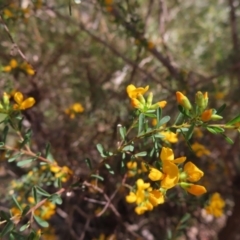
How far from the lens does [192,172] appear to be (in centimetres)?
91

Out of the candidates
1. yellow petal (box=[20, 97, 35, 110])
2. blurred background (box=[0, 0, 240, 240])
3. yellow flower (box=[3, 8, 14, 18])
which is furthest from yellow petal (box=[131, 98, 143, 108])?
yellow flower (box=[3, 8, 14, 18])

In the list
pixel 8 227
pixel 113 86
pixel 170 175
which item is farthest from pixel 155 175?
pixel 113 86

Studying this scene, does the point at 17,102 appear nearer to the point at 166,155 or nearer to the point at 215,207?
the point at 166,155

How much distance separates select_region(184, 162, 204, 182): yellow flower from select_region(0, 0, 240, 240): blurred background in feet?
1.92

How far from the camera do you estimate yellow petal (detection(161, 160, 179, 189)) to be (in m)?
0.87

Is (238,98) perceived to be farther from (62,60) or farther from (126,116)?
(62,60)

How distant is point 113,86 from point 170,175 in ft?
4.46

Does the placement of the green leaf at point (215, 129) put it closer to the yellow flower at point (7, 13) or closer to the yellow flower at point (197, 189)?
the yellow flower at point (197, 189)

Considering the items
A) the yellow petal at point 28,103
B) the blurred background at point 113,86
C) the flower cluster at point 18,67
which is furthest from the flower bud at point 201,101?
the flower cluster at point 18,67

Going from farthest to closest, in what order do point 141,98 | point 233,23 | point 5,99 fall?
point 233,23, point 5,99, point 141,98

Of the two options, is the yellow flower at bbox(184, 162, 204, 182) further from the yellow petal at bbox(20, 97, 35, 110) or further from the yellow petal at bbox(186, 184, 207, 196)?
the yellow petal at bbox(20, 97, 35, 110)

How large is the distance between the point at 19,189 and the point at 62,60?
1064 mm

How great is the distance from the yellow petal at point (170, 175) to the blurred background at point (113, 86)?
2.03 feet

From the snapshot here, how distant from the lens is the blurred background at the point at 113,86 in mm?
1750
